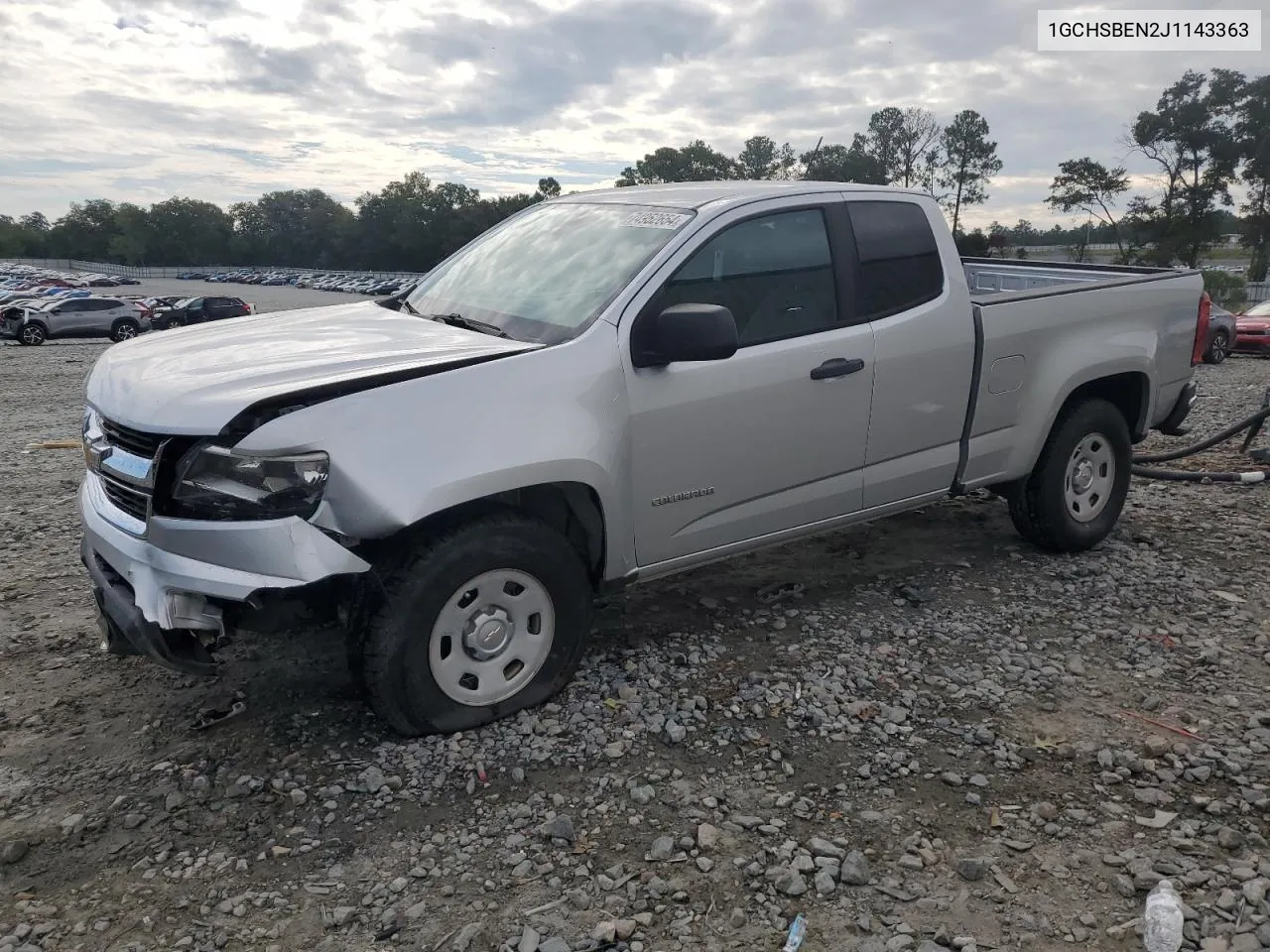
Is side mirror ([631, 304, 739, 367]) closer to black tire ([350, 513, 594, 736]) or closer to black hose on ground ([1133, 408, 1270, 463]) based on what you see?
black tire ([350, 513, 594, 736])

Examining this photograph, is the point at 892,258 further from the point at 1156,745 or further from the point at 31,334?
the point at 31,334

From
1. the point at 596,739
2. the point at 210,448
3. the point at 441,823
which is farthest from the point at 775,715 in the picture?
the point at 210,448

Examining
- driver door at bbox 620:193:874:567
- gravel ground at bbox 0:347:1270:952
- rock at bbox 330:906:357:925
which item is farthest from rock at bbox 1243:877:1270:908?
rock at bbox 330:906:357:925

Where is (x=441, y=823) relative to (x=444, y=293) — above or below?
below

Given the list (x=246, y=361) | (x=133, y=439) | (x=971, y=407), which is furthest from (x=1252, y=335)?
(x=133, y=439)

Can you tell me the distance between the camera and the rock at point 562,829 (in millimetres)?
2984

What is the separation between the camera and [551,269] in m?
4.07

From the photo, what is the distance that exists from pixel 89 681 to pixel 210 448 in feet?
5.33

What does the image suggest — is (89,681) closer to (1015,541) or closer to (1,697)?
(1,697)

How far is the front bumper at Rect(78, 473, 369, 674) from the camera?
9.74 ft

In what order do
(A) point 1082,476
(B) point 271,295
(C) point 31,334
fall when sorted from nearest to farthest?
(A) point 1082,476 → (C) point 31,334 → (B) point 271,295

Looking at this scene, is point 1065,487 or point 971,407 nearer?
point 971,407

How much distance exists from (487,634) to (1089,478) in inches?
145

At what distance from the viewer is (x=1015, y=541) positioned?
5.75m
